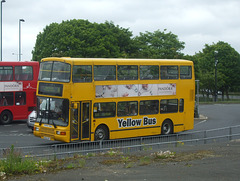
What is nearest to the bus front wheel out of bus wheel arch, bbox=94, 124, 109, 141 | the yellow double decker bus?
the yellow double decker bus

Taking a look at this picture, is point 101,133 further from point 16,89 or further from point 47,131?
point 16,89

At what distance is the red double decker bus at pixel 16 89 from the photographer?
95.6 ft

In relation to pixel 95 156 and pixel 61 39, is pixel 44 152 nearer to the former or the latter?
pixel 95 156

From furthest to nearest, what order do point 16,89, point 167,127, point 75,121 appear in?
point 16,89
point 167,127
point 75,121

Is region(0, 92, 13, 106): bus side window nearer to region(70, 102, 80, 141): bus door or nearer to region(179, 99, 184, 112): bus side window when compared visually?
region(70, 102, 80, 141): bus door

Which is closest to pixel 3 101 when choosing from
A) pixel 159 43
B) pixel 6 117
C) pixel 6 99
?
pixel 6 99

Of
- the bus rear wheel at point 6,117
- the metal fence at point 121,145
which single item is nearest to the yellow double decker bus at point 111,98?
the metal fence at point 121,145

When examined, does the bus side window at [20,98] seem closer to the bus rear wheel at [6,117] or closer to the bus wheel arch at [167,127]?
the bus rear wheel at [6,117]

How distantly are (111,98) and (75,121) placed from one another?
2.35 m

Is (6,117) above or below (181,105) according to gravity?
below

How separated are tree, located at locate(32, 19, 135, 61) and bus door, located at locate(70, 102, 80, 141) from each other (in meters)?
36.2

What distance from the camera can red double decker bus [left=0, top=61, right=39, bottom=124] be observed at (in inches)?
1147

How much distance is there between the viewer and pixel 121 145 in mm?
17438

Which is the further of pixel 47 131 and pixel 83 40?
pixel 83 40
